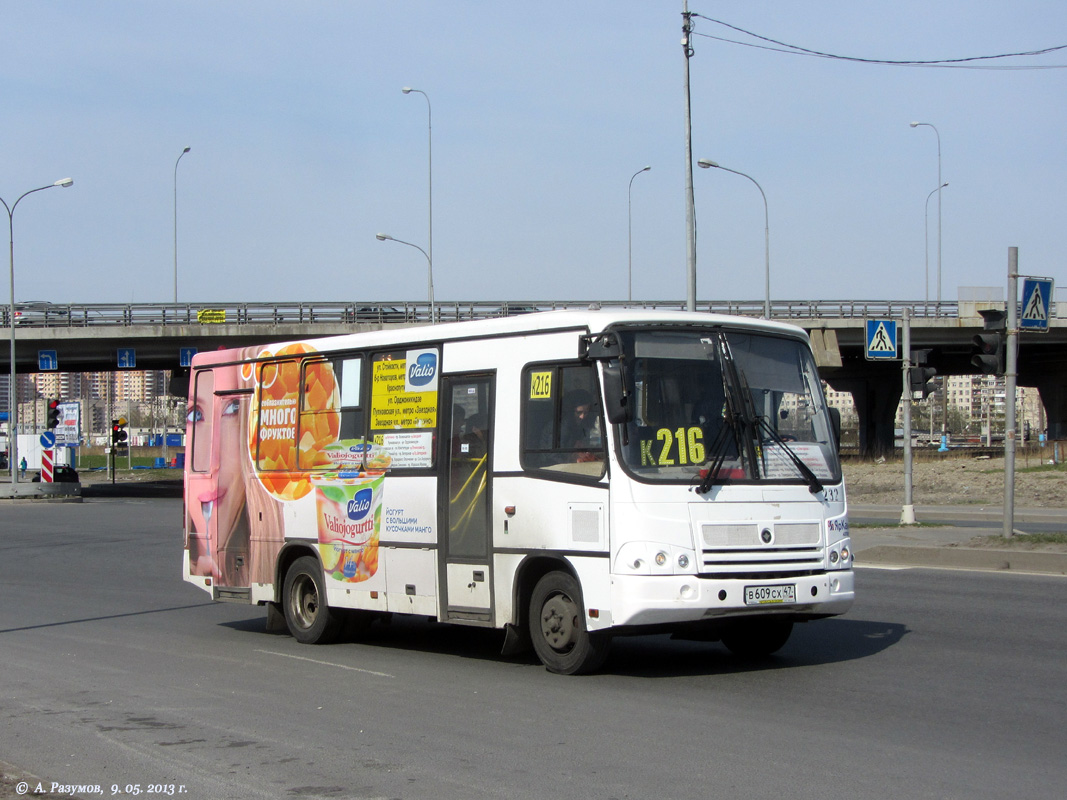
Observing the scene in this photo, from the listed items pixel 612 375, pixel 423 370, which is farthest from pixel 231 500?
pixel 612 375

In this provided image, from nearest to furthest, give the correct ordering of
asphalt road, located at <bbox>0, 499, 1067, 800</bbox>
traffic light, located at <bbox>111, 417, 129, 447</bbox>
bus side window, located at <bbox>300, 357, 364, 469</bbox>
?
asphalt road, located at <bbox>0, 499, 1067, 800</bbox> → bus side window, located at <bbox>300, 357, 364, 469</bbox> → traffic light, located at <bbox>111, 417, 129, 447</bbox>

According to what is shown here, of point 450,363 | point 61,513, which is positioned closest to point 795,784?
point 450,363

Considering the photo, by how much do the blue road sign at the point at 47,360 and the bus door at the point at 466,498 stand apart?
146 feet

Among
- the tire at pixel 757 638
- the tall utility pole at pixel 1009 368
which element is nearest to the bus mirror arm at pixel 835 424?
the tire at pixel 757 638

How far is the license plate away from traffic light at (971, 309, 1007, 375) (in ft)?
31.3

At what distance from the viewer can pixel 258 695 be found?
8.91m

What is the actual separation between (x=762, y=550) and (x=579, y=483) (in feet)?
4.89

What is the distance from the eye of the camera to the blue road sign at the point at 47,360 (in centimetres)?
5025

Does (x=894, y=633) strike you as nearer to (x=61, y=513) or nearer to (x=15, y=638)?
(x=15, y=638)

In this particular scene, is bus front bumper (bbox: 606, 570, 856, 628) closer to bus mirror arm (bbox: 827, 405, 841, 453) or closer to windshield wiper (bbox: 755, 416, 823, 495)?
windshield wiper (bbox: 755, 416, 823, 495)

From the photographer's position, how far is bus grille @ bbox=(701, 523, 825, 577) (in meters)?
8.83

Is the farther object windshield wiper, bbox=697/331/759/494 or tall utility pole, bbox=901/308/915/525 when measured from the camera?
tall utility pole, bbox=901/308/915/525

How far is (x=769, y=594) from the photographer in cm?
894

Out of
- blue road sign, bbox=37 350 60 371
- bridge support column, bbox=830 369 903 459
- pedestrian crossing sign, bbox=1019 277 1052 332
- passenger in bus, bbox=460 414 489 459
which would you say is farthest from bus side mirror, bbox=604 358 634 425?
bridge support column, bbox=830 369 903 459
